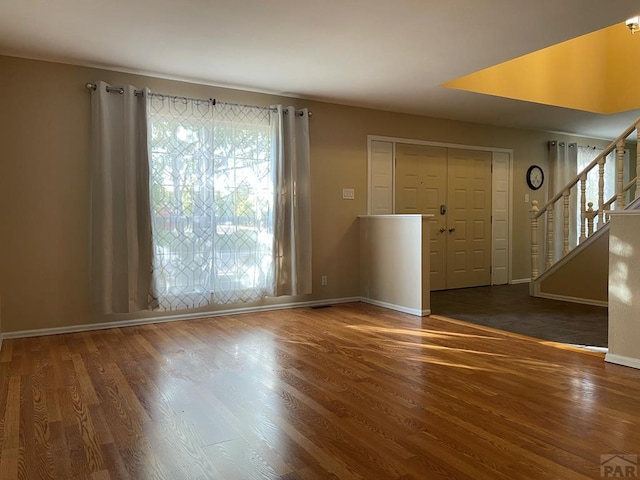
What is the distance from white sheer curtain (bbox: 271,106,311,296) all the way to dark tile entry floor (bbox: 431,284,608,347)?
1.61 m

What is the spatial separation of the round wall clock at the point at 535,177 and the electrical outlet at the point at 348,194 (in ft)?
11.1

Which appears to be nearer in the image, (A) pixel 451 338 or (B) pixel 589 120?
(A) pixel 451 338

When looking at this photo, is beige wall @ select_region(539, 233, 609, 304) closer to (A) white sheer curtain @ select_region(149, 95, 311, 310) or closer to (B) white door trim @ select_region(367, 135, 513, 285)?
(B) white door trim @ select_region(367, 135, 513, 285)

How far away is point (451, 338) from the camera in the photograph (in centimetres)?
413

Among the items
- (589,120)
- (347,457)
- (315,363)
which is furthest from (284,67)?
(589,120)

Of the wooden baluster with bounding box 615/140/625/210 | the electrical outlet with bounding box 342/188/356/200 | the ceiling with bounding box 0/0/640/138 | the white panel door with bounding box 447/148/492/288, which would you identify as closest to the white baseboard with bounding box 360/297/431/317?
the electrical outlet with bounding box 342/188/356/200

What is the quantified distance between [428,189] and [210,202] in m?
3.22

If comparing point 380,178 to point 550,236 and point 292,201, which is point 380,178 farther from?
point 550,236

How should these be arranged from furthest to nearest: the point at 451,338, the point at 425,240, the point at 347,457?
1. the point at 425,240
2. the point at 451,338
3. the point at 347,457

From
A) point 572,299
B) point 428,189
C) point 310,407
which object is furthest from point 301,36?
point 572,299

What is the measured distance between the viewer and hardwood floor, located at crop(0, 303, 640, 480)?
2012 millimetres

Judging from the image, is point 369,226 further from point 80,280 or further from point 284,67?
point 80,280

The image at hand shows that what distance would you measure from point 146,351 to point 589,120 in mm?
6712

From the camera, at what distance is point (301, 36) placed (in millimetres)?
3699
